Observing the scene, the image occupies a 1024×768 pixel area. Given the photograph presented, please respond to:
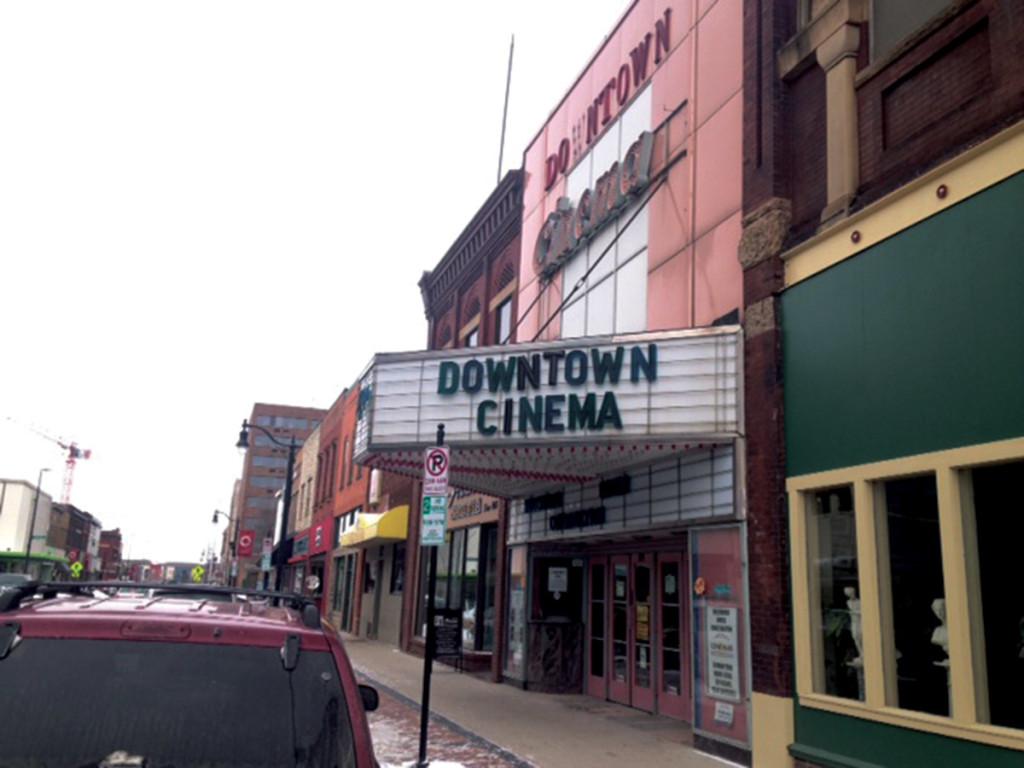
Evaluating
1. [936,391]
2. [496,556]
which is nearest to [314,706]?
[936,391]

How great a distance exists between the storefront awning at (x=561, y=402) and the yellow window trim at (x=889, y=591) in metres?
1.81

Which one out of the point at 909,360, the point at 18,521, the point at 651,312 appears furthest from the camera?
the point at 18,521

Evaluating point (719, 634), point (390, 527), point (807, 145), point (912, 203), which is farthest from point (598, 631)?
point (390, 527)

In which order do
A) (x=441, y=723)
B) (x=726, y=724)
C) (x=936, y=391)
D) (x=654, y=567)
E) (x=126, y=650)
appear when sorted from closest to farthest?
(x=126, y=650) → (x=936, y=391) → (x=726, y=724) → (x=441, y=723) → (x=654, y=567)

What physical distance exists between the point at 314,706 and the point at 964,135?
7.15 m

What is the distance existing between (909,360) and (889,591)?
2070 mm

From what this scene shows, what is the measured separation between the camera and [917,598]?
7941 millimetres

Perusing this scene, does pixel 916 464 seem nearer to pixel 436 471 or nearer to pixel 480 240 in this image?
pixel 436 471

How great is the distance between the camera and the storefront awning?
10883mm

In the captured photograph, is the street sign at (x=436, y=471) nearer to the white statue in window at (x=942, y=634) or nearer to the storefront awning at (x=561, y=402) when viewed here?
the storefront awning at (x=561, y=402)

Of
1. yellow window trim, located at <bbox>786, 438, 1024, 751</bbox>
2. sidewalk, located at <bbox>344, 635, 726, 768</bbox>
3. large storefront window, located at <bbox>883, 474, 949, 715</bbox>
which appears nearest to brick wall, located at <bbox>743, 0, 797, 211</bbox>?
yellow window trim, located at <bbox>786, 438, 1024, 751</bbox>

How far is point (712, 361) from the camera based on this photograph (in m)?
10.9

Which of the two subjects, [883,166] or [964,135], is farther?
[883,166]

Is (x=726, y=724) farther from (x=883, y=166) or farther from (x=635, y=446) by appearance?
(x=883, y=166)
